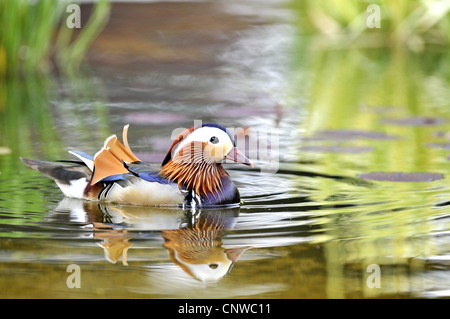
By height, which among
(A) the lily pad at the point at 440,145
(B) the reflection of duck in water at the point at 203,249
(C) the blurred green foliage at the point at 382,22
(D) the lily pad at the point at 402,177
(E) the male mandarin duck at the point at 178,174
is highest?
(C) the blurred green foliage at the point at 382,22

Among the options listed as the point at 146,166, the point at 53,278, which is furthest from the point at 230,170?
the point at 53,278

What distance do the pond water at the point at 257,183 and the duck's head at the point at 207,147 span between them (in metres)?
0.34

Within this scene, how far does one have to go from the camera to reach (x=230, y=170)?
7.04 meters

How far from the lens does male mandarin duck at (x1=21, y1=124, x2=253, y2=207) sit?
5840mm

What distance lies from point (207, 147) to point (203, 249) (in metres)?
1.14

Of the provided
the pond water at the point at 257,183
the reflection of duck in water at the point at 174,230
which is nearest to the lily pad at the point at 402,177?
the pond water at the point at 257,183

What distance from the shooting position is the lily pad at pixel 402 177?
21.2 feet

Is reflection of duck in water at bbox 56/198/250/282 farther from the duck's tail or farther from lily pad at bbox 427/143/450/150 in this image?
lily pad at bbox 427/143/450/150

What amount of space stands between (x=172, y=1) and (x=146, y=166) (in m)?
13.7

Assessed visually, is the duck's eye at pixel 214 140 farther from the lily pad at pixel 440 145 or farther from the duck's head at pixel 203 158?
the lily pad at pixel 440 145

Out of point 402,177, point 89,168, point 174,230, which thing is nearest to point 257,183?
point 402,177

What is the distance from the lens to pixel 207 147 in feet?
19.4

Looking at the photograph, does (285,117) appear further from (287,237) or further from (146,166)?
(287,237)

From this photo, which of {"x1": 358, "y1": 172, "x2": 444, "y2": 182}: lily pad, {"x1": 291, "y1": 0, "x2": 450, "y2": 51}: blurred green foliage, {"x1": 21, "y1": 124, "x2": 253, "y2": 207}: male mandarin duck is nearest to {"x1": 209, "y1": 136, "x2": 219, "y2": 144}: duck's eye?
{"x1": 21, "y1": 124, "x2": 253, "y2": 207}: male mandarin duck
